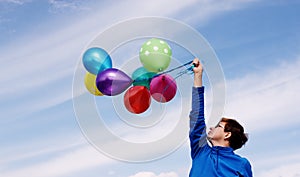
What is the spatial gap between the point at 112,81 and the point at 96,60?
0.36m

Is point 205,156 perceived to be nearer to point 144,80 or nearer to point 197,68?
point 197,68

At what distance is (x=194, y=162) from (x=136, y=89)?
3.49 ft

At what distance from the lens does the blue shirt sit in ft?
9.66

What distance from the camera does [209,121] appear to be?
3299mm

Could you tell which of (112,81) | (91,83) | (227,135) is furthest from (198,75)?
(91,83)

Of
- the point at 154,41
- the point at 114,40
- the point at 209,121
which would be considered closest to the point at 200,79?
the point at 209,121

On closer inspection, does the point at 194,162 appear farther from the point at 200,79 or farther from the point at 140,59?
the point at 140,59

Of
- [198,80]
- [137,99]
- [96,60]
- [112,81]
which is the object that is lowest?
[198,80]

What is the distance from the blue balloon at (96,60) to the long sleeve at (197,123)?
4.04 ft

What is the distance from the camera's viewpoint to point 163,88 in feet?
12.4

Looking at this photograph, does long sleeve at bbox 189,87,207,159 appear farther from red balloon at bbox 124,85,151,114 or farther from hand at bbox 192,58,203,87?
red balloon at bbox 124,85,151,114

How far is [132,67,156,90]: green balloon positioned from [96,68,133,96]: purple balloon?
0.19ft

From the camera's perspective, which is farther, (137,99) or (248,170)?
(137,99)

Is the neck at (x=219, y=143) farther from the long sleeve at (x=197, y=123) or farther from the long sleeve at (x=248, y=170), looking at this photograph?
the long sleeve at (x=248, y=170)
